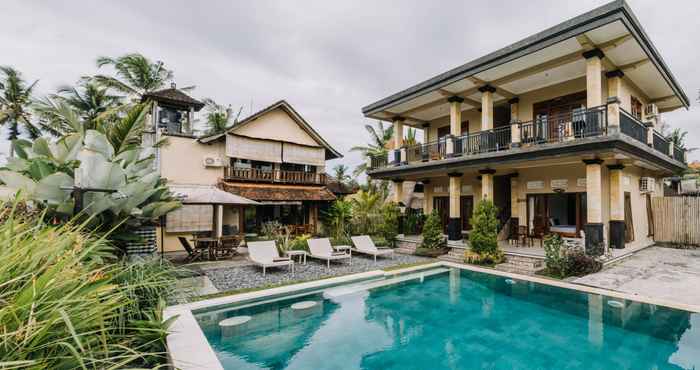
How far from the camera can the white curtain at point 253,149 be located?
1859 cm

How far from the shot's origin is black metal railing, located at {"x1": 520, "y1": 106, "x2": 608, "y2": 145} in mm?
10109

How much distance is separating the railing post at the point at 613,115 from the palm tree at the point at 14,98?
112ft

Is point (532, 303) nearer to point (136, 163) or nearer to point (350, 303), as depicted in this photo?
point (350, 303)

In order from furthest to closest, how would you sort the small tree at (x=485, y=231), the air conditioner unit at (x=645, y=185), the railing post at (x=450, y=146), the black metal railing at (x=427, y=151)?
the black metal railing at (x=427, y=151), the railing post at (x=450, y=146), the air conditioner unit at (x=645, y=185), the small tree at (x=485, y=231)

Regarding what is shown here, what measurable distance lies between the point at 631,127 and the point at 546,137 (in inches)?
98.8

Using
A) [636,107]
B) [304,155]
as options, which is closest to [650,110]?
[636,107]

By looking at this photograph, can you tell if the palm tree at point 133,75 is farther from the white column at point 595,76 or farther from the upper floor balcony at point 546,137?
the white column at point 595,76

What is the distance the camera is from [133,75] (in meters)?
25.6

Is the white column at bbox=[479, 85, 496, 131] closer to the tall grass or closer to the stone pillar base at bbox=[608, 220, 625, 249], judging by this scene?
the stone pillar base at bbox=[608, 220, 625, 249]

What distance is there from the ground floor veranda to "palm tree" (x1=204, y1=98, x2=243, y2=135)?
22.3 meters

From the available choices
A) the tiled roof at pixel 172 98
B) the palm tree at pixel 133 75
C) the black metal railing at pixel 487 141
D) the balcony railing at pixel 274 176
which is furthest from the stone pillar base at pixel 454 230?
the palm tree at pixel 133 75

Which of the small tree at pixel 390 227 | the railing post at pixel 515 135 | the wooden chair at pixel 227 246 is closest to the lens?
the railing post at pixel 515 135

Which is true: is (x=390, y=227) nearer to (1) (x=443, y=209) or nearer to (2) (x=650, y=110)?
(1) (x=443, y=209)

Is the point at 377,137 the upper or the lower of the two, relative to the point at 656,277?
upper
